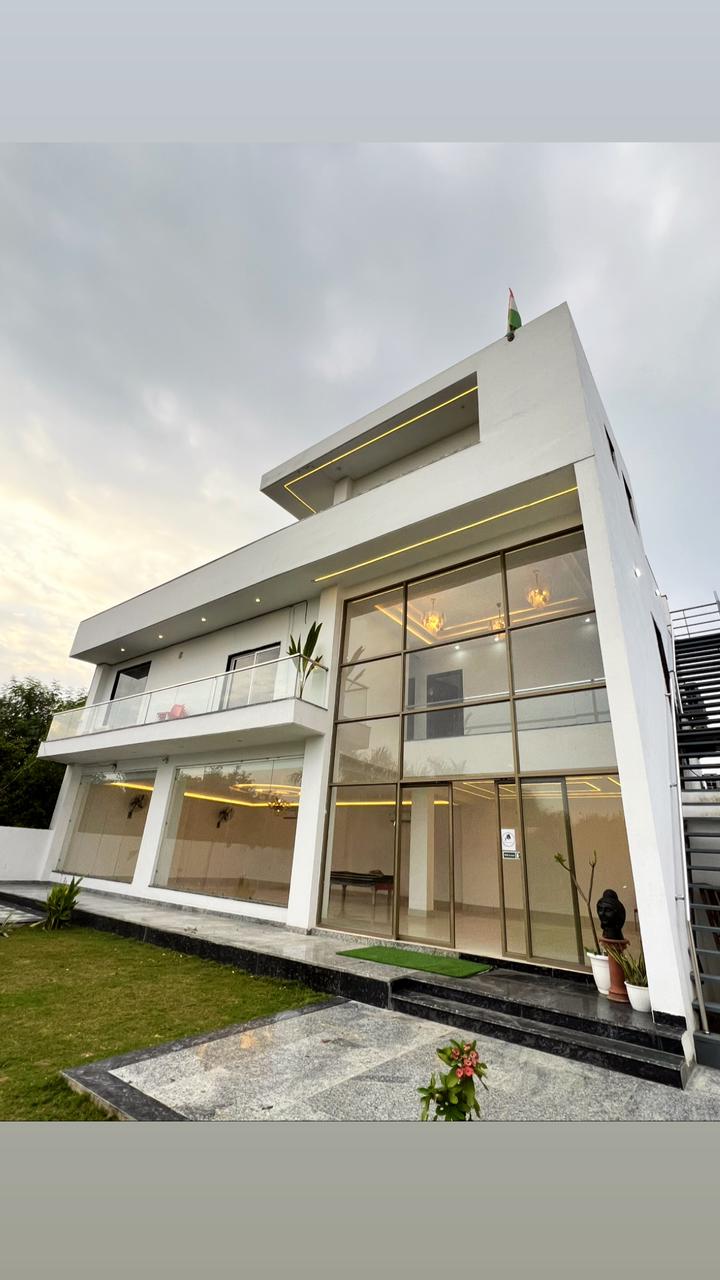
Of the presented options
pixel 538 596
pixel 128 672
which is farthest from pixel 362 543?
pixel 128 672

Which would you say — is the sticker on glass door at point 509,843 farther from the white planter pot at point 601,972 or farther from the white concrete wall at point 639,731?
the white concrete wall at point 639,731

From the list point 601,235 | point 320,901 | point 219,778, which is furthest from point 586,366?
point 219,778

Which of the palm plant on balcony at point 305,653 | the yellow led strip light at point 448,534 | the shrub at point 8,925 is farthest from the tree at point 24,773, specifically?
the yellow led strip light at point 448,534

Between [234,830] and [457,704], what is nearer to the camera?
[457,704]

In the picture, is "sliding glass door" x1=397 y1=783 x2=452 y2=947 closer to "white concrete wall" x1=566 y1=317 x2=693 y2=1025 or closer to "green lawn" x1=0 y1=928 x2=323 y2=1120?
"green lawn" x1=0 y1=928 x2=323 y2=1120

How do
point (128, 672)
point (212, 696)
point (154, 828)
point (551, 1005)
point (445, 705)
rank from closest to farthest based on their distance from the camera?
point (551, 1005) → point (445, 705) → point (212, 696) → point (154, 828) → point (128, 672)

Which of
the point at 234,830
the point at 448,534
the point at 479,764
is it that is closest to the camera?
the point at 479,764

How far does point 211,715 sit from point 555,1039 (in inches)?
316

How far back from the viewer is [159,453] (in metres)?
16.1

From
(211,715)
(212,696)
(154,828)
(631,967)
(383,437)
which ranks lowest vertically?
(631,967)

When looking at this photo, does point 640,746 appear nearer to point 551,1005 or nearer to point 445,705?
point 551,1005

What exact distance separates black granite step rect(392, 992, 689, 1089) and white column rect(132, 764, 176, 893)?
857 centimetres

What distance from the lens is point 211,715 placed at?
1047 centimetres

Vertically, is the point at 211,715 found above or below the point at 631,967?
above
